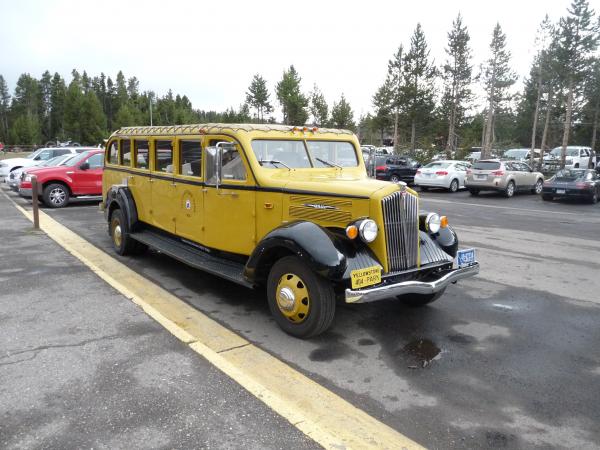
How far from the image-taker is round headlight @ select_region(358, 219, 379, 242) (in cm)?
419

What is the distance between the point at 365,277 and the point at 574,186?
17.2 meters

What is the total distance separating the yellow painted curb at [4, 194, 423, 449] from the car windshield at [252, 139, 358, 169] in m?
1.90

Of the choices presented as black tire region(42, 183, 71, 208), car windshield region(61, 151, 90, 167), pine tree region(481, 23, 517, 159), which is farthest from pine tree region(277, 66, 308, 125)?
black tire region(42, 183, 71, 208)

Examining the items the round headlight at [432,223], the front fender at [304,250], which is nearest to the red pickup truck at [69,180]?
the front fender at [304,250]

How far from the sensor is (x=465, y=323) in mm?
4918

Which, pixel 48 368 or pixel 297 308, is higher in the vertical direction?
pixel 297 308

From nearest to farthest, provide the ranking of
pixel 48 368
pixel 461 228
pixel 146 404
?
pixel 146 404 < pixel 48 368 < pixel 461 228

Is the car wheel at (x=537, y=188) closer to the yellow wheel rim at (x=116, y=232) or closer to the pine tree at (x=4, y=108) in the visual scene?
the yellow wheel rim at (x=116, y=232)

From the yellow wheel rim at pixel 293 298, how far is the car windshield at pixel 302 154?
4.84ft

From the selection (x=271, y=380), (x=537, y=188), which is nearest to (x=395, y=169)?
(x=537, y=188)

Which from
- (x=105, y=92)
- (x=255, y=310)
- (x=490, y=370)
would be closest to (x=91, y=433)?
(x=255, y=310)

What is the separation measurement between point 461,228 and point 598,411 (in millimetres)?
8194

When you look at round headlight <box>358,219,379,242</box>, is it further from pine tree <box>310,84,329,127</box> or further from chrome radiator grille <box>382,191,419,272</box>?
pine tree <box>310,84,329,127</box>

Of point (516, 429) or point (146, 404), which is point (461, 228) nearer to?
point (516, 429)
